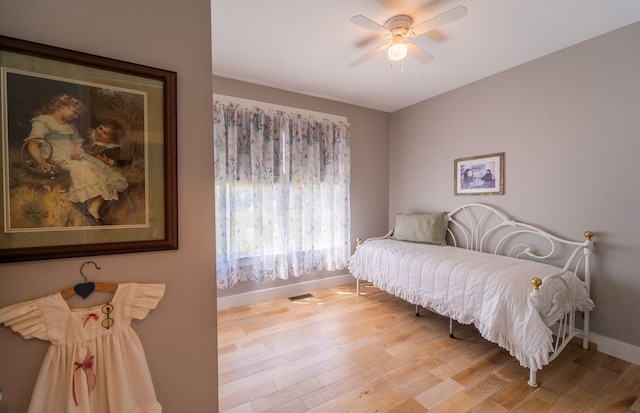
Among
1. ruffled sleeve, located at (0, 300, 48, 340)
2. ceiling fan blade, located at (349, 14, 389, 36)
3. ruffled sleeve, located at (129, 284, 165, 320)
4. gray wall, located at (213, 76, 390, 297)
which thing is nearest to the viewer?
ruffled sleeve, located at (0, 300, 48, 340)

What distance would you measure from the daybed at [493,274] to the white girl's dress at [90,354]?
6.78 feet

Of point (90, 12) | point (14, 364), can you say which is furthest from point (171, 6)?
point (14, 364)

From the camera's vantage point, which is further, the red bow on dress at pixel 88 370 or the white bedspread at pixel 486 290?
the white bedspread at pixel 486 290

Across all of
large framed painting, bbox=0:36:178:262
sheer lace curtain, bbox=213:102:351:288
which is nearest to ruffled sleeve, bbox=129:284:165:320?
large framed painting, bbox=0:36:178:262

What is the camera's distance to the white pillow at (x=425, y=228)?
3109 mm

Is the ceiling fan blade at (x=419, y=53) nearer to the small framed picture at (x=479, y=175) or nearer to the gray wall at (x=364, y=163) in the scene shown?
the small framed picture at (x=479, y=175)

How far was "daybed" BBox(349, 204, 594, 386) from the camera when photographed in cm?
170

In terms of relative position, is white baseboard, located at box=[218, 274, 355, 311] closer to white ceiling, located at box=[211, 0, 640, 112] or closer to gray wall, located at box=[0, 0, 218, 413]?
gray wall, located at box=[0, 0, 218, 413]

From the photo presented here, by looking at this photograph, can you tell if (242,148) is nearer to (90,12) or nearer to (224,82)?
(224,82)

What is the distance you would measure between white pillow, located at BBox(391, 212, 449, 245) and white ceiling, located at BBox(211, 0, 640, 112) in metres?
1.59

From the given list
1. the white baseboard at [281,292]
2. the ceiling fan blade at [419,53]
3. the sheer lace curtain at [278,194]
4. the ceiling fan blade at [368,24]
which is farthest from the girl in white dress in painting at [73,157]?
the white baseboard at [281,292]

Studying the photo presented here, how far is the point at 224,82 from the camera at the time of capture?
111 inches

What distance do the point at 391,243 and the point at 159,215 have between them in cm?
261

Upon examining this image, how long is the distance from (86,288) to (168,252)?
0.27 metres
